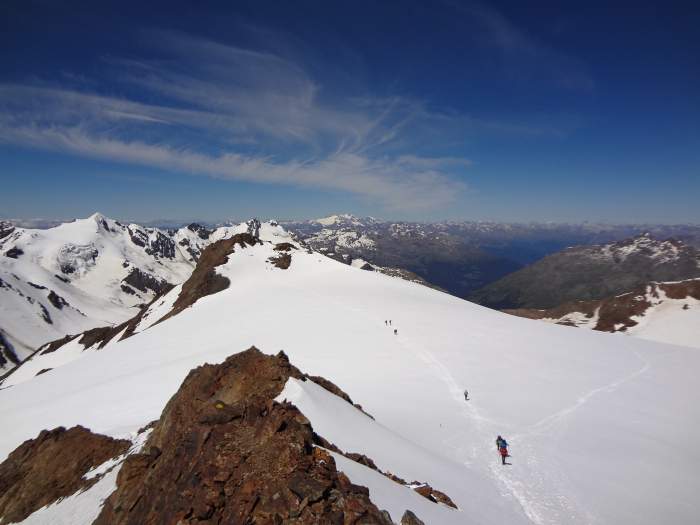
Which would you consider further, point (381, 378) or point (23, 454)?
point (381, 378)

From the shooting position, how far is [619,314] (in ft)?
403

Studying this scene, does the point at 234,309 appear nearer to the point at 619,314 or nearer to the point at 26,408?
the point at 26,408

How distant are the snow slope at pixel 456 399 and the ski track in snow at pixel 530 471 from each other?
3.7 inches

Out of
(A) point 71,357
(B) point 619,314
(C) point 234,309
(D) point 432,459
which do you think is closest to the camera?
(D) point 432,459

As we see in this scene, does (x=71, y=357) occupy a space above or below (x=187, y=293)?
below

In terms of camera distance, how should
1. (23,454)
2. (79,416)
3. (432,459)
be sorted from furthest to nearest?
1. (79,416)
2. (23,454)
3. (432,459)

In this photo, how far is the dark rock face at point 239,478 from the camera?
971 centimetres

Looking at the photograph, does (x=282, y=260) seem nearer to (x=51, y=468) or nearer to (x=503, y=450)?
(x=51, y=468)

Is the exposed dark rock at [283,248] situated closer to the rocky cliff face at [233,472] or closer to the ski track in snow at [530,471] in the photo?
the ski track in snow at [530,471]

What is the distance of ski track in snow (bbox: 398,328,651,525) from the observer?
708 inches

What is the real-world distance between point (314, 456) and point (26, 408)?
41268 millimetres

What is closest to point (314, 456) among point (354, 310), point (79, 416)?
point (79, 416)

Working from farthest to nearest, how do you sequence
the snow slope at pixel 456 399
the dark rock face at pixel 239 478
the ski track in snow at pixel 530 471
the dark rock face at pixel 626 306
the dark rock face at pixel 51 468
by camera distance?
the dark rock face at pixel 626 306, the dark rock face at pixel 51 468, the snow slope at pixel 456 399, the ski track in snow at pixel 530 471, the dark rock face at pixel 239 478

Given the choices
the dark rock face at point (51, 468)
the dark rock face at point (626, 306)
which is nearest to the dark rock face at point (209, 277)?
the dark rock face at point (51, 468)
